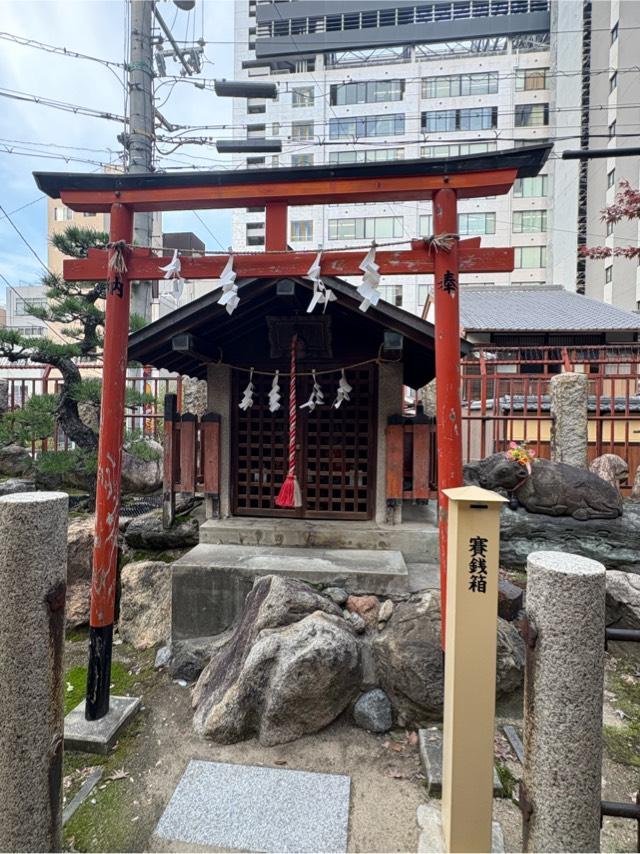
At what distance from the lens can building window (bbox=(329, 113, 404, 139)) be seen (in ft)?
115

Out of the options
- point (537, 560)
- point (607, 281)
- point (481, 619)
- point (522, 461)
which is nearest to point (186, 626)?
point (481, 619)

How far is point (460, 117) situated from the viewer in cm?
3459

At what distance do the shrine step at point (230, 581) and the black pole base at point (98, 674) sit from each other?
1089 millimetres

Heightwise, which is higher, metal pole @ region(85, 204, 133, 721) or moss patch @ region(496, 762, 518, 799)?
metal pole @ region(85, 204, 133, 721)

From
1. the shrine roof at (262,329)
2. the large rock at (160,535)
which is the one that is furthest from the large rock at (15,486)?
the shrine roof at (262,329)

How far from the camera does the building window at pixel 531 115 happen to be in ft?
111

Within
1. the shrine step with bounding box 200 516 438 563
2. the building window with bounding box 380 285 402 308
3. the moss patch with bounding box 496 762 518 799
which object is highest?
the building window with bounding box 380 285 402 308

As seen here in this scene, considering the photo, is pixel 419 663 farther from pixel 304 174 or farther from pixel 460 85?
pixel 460 85

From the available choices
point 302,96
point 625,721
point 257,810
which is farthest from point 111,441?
point 302,96

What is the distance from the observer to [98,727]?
3.95 metres

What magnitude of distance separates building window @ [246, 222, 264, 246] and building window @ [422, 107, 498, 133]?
50.0 ft

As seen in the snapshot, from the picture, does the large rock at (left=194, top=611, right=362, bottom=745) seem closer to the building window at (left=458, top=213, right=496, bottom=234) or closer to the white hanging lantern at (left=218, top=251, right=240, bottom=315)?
the white hanging lantern at (left=218, top=251, right=240, bottom=315)

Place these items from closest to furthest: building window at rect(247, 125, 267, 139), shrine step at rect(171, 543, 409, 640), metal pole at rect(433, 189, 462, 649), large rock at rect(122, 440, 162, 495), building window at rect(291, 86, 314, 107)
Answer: metal pole at rect(433, 189, 462, 649) < shrine step at rect(171, 543, 409, 640) < large rock at rect(122, 440, 162, 495) < building window at rect(291, 86, 314, 107) < building window at rect(247, 125, 267, 139)

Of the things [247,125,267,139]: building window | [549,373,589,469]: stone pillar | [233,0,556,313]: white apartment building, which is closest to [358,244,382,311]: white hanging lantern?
[549,373,589,469]: stone pillar
